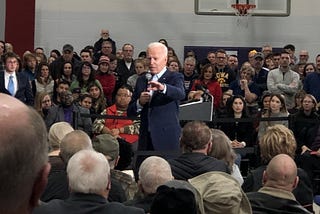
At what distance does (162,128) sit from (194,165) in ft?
5.37

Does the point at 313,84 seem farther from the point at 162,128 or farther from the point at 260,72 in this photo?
the point at 162,128

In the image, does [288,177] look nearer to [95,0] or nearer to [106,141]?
[106,141]

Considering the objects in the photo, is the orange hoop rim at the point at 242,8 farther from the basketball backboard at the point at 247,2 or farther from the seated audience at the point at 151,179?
the seated audience at the point at 151,179

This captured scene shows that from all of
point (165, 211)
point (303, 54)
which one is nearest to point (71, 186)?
point (165, 211)

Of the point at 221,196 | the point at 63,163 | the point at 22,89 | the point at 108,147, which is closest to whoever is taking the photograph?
the point at 221,196

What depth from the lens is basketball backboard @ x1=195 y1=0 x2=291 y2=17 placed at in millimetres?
15008

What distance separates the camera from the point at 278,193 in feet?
13.6

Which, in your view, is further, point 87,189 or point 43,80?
→ point 43,80

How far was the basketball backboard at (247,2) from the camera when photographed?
49.2 ft

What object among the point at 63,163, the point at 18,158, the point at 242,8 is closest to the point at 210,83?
the point at 242,8

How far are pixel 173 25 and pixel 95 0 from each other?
65.1 inches

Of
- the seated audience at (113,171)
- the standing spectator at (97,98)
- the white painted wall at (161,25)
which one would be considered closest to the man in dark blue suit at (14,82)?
the standing spectator at (97,98)

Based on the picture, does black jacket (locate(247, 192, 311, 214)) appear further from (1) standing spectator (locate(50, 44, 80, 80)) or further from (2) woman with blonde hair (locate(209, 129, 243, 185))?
(1) standing spectator (locate(50, 44, 80, 80))

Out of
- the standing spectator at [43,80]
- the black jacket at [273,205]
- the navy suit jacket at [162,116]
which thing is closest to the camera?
the black jacket at [273,205]
